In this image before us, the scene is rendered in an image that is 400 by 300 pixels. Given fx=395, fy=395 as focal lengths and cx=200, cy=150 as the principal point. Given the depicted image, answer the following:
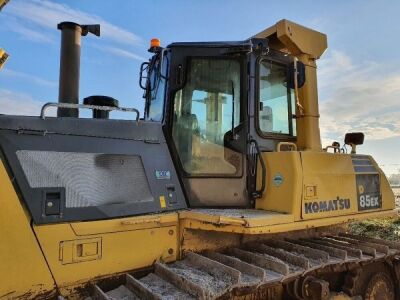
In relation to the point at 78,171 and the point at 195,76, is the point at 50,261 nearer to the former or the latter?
the point at 78,171

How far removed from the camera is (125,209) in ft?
10.2

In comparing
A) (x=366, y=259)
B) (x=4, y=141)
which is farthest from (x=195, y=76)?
(x=366, y=259)

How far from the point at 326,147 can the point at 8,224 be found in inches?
137

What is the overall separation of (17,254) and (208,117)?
202 cm

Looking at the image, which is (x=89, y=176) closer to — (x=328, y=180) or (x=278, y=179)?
(x=278, y=179)

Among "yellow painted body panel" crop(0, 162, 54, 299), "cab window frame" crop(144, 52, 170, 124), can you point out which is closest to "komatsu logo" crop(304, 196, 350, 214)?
"cab window frame" crop(144, 52, 170, 124)

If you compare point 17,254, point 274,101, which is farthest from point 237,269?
point 274,101

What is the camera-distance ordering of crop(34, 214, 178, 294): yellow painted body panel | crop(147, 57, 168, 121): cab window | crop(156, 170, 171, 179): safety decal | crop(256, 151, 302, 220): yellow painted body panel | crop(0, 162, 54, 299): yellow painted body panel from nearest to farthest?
1. crop(0, 162, 54, 299): yellow painted body panel
2. crop(34, 214, 178, 294): yellow painted body panel
3. crop(156, 170, 171, 179): safety decal
4. crop(256, 151, 302, 220): yellow painted body panel
5. crop(147, 57, 168, 121): cab window

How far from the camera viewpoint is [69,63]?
4.14m

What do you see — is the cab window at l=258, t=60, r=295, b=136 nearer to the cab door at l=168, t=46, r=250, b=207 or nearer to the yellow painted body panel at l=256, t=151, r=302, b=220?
the cab door at l=168, t=46, r=250, b=207

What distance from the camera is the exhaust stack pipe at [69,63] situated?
13.3 ft

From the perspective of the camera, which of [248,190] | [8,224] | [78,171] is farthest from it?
[248,190]

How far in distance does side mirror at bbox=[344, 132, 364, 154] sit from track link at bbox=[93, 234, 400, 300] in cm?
120

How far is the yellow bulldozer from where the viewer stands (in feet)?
9.06
